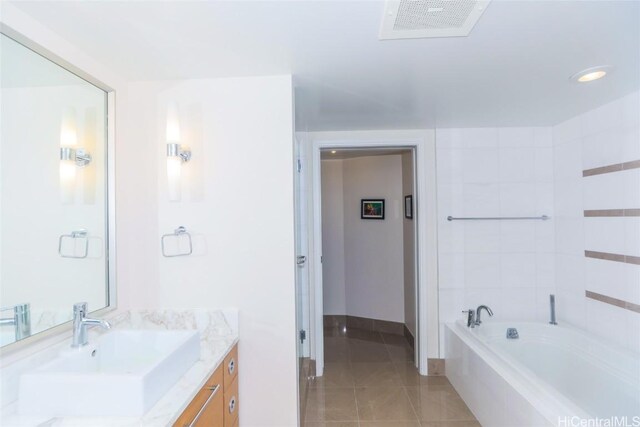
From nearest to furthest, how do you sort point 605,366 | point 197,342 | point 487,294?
point 197,342 < point 605,366 < point 487,294

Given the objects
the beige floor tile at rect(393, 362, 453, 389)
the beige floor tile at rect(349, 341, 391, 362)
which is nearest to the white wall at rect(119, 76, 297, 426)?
the beige floor tile at rect(393, 362, 453, 389)

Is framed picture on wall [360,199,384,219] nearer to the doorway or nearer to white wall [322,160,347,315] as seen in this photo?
the doorway

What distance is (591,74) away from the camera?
5.61 feet

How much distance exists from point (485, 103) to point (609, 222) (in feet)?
3.88

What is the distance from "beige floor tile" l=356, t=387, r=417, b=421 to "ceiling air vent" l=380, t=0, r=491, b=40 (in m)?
2.37

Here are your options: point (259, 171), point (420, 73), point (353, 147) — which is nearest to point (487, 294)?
point (353, 147)

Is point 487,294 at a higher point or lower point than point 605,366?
higher

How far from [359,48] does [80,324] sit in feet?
5.53

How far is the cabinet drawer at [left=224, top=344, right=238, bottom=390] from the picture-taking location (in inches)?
61.5

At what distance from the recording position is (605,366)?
2135mm

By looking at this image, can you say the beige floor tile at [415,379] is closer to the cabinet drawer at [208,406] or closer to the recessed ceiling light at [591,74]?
the cabinet drawer at [208,406]

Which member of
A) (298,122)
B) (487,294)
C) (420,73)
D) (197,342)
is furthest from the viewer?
(487,294)

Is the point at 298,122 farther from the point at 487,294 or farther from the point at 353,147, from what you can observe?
the point at 487,294

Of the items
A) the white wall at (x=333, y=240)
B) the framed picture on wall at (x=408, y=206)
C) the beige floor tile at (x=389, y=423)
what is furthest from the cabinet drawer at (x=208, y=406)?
the white wall at (x=333, y=240)
